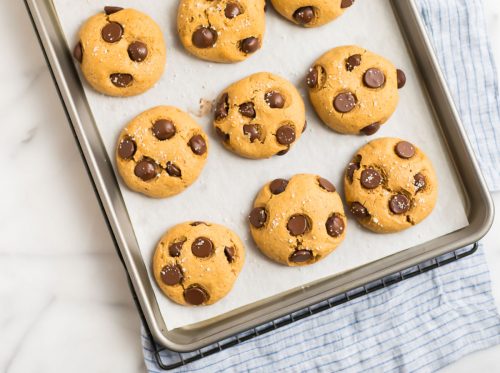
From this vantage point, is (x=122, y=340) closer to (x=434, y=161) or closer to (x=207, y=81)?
(x=207, y=81)

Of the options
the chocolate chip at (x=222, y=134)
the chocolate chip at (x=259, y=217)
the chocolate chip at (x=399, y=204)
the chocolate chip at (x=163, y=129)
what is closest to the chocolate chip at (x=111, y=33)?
the chocolate chip at (x=163, y=129)

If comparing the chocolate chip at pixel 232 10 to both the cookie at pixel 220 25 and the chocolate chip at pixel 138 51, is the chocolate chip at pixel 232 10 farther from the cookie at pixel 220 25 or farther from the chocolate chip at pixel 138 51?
the chocolate chip at pixel 138 51

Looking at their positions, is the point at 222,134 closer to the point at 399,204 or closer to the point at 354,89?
the point at 354,89

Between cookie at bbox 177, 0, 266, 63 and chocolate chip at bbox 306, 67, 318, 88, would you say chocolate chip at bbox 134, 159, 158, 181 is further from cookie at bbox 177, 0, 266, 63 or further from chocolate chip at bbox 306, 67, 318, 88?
chocolate chip at bbox 306, 67, 318, 88

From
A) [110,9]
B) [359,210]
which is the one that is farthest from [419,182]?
[110,9]

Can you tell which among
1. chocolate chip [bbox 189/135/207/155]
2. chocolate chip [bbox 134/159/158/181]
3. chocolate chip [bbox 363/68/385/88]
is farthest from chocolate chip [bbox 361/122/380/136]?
chocolate chip [bbox 134/159/158/181]

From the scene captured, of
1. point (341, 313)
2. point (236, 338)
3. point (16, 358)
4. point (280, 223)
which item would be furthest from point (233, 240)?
point (16, 358)

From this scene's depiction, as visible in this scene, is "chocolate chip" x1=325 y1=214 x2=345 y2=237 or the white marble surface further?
the white marble surface

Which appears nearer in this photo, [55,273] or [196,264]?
[196,264]
